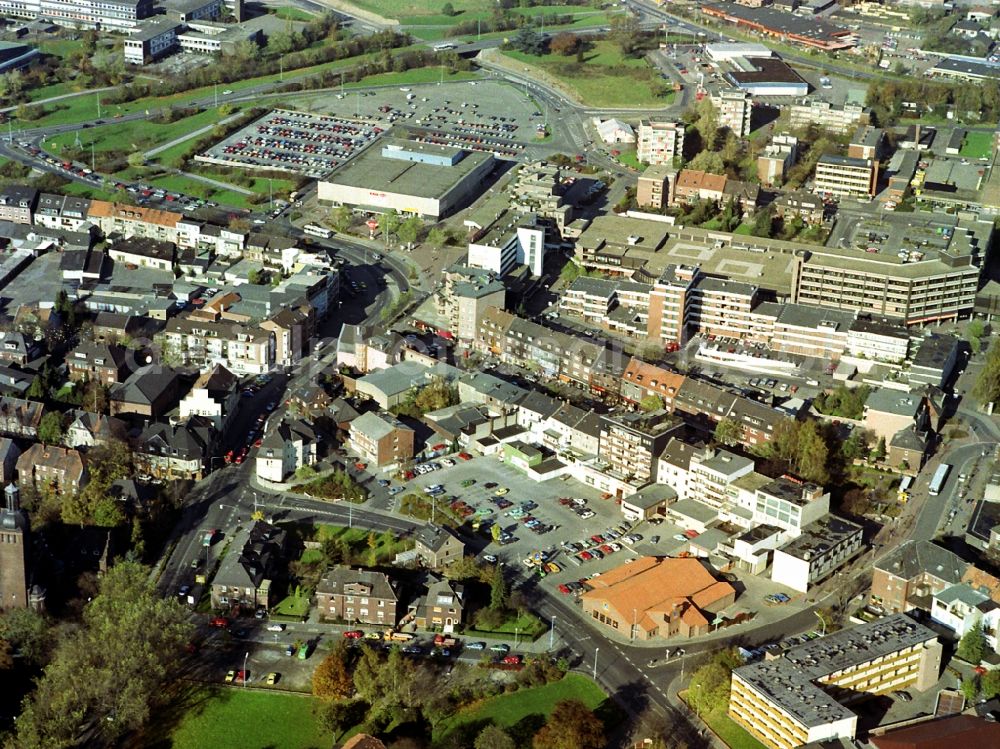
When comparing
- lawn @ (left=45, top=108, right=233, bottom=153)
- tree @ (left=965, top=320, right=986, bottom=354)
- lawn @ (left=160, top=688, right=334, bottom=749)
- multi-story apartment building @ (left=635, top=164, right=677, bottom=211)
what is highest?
multi-story apartment building @ (left=635, top=164, right=677, bottom=211)

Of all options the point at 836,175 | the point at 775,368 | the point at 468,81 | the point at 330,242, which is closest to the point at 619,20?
the point at 468,81

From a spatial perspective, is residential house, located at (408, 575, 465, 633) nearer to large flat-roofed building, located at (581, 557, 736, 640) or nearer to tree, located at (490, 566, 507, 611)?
tree, located at (490, 566, 507, 611)

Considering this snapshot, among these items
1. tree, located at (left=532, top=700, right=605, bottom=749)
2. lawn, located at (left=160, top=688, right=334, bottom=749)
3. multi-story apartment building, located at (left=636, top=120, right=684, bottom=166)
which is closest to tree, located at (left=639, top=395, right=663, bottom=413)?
tree, located at (left=532, top=700, right=605, bottom=749)

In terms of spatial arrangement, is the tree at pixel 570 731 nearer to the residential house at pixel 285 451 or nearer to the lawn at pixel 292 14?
the residential house at pixel 285 451

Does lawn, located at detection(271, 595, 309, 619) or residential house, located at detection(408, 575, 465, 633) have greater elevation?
residential house, located at detection(408, 575, 465, 633)

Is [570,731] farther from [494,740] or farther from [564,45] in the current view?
[564,45]

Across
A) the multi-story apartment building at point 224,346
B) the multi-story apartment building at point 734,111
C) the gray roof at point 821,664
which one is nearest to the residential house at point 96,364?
A: the multi-story apartment building at point 224,346

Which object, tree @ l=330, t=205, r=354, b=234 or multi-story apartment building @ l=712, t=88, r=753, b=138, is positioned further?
multi-story apartment building @ l=712, t=88, r=753, b=138
